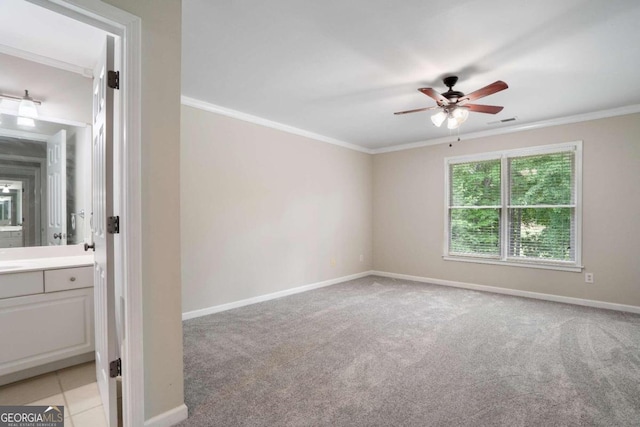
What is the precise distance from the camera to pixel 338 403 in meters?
1.94

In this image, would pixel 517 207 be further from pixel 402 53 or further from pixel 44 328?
pixel 44 328

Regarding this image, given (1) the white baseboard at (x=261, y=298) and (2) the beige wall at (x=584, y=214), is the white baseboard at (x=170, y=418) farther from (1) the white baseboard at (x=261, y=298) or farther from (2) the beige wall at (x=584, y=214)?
(2) the beige wall at (x=584, y=214)

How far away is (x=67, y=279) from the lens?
2.30 meters

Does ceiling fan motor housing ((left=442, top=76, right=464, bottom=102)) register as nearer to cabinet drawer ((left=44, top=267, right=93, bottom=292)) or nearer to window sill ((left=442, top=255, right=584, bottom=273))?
window sill ((left=442, top=255, right=584, bottom=273))

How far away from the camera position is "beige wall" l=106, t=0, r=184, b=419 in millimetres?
1602

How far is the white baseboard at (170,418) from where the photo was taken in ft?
5.35

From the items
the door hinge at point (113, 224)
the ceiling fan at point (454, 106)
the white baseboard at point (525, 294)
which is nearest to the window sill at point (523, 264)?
the white baseboard at point (525, 294)

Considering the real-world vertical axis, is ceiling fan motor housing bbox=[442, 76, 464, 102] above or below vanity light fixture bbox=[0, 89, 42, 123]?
above

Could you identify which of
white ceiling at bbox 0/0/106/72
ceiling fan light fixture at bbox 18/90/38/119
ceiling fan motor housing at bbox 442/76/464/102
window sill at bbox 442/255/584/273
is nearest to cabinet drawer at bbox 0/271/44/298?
ceiling fan light fixture at bbox 18/90/38/119

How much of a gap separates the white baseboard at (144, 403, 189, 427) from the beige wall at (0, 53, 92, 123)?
262cm

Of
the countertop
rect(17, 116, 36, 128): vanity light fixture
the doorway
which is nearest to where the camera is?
the doorway

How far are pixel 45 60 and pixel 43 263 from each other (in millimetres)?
1709

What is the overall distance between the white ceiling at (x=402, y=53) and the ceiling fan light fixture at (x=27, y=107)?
124 centimetres

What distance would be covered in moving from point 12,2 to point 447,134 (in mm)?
5117
